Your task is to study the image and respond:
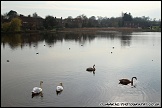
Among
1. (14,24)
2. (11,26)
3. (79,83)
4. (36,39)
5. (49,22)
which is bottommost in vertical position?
(79,83)

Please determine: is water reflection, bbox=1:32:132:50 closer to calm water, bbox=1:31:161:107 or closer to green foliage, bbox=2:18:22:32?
green foliage, bbox=2:18:22:32

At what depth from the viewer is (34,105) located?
Result: 1061 centimetres

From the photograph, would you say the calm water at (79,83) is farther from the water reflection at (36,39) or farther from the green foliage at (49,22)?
the green foliage at (49,22)

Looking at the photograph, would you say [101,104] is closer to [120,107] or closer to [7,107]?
[120,107]

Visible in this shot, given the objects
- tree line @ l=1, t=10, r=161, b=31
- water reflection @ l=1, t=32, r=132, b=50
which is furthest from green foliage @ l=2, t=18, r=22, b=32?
water reflection @ l=1, t=32, r=132, b=50

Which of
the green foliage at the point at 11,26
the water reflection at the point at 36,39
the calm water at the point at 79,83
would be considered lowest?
the calm water at the point at 79,83

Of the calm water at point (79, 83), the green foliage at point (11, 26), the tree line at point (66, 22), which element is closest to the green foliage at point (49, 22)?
the tree line at point (66, 22)

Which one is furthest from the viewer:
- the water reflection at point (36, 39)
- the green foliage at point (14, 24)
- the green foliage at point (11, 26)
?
the green foliage at point (14, 24)

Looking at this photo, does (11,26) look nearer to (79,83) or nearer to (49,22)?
(49,22)

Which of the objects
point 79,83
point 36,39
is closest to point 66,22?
point 36,39

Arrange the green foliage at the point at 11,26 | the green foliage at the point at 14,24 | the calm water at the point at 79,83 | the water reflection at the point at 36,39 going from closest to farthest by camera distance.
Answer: the calm water at the point at 79,83 → the water reflection at the point at 36,39 → the green foliage at the point at 11,26 → the green foliage at the point at 14,24

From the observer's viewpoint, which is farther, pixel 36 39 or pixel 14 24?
pixel 14 24

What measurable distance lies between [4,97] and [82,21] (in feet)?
280

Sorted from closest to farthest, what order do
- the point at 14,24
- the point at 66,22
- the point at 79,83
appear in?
the point at 79,83 → the point at 14,24 → the point at 66,22
